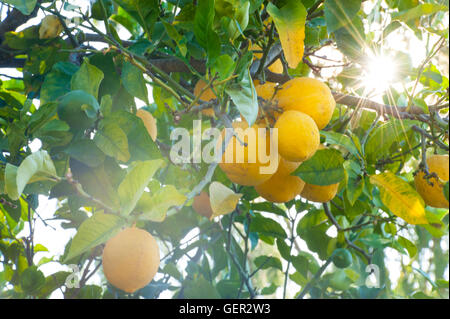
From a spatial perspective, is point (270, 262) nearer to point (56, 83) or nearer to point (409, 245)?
point (409, 245)

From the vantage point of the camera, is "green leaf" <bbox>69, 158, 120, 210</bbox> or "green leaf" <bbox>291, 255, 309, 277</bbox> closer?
"green leaf" <bbox>69, 158, 120, 210</bbox>

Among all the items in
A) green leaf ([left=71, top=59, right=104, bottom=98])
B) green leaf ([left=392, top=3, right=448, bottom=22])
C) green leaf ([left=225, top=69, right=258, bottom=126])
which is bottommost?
green leaf ([left=225, top=69, right=258, bottom=126])

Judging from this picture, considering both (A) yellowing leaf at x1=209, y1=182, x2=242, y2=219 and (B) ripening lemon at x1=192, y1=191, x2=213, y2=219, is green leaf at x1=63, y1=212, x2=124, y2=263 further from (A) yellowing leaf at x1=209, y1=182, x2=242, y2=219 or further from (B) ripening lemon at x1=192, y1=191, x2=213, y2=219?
(B) ripening lemon at x1=192, y1=191, x2=213, y2=219

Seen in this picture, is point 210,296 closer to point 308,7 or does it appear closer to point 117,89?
point 117,89

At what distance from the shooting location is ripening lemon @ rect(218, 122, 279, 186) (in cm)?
73

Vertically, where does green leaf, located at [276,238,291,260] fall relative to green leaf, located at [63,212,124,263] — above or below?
above

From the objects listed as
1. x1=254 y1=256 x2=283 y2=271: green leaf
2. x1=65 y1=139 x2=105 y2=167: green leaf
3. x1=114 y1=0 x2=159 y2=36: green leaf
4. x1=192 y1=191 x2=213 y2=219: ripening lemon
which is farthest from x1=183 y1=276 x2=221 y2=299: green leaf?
x1=114 y1=0 x2=159 y2=36: green leaf

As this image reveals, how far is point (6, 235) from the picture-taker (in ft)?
4.20

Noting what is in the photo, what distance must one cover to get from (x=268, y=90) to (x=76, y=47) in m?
0.51

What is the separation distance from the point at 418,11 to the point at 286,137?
1.34ft

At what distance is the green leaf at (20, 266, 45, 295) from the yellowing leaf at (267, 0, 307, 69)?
0.93 m

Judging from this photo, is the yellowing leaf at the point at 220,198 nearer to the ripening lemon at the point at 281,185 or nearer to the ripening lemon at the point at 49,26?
the ripening lemon at the point at 281,185

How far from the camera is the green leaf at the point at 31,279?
1199mm

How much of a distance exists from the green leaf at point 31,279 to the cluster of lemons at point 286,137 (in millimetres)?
713
